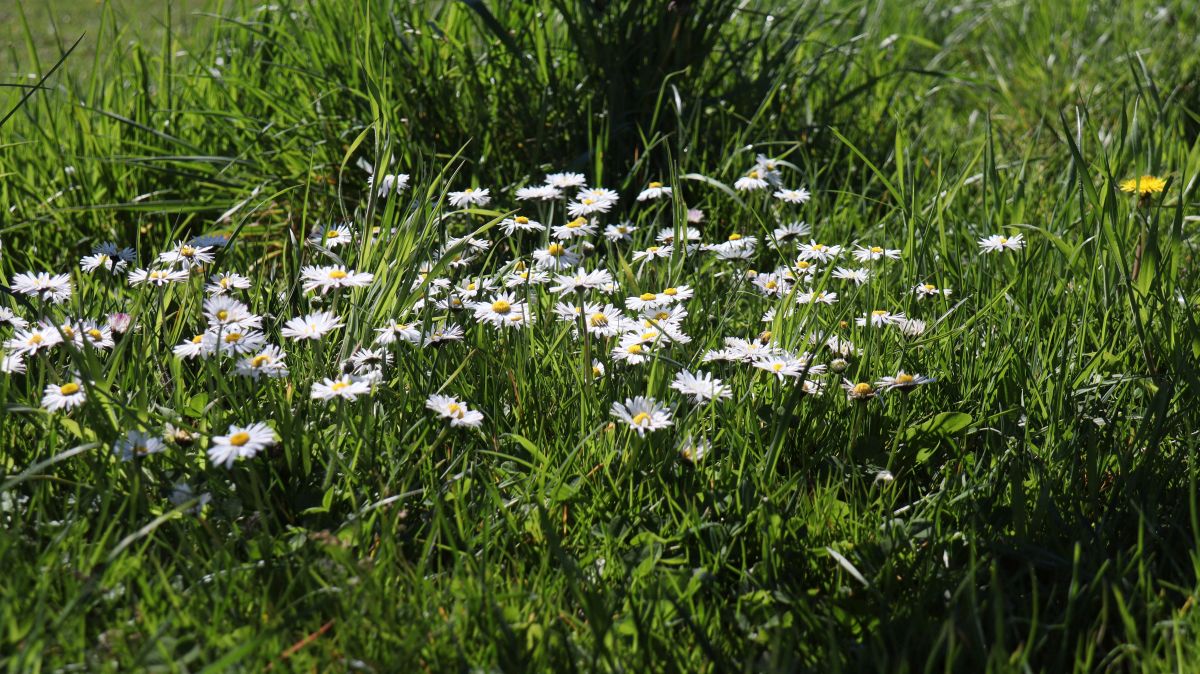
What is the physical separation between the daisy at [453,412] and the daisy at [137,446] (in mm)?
369

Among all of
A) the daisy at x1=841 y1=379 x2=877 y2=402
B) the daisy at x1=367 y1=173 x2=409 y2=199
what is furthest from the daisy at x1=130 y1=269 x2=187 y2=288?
the daisy at x1=841 y1=379 x2=877 y2=402

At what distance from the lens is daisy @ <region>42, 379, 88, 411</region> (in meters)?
1.44

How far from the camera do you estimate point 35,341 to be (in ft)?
5.19

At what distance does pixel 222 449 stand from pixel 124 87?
243 centimetres

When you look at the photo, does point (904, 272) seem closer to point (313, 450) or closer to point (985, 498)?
point (985, 498)

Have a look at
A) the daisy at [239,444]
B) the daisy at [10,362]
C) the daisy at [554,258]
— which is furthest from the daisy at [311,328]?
the daisy at [554,258]

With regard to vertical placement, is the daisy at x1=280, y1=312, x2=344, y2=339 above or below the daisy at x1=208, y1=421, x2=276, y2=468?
above

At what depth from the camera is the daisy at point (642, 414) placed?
1.50 meters

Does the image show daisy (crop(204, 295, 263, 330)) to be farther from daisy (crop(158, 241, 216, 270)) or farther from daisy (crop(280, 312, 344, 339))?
daisy (crop(158, 241, 216, 270))

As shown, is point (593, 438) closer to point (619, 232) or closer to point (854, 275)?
point (854, 275)

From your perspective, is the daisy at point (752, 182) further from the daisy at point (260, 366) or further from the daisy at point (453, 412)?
the daisy at point (260, 366)

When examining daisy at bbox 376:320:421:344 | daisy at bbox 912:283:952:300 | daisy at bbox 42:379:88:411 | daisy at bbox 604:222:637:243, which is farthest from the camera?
daisy at bbox 604:222:637:243

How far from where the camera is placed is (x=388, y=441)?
5.32ft

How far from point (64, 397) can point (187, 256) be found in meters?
0.57
